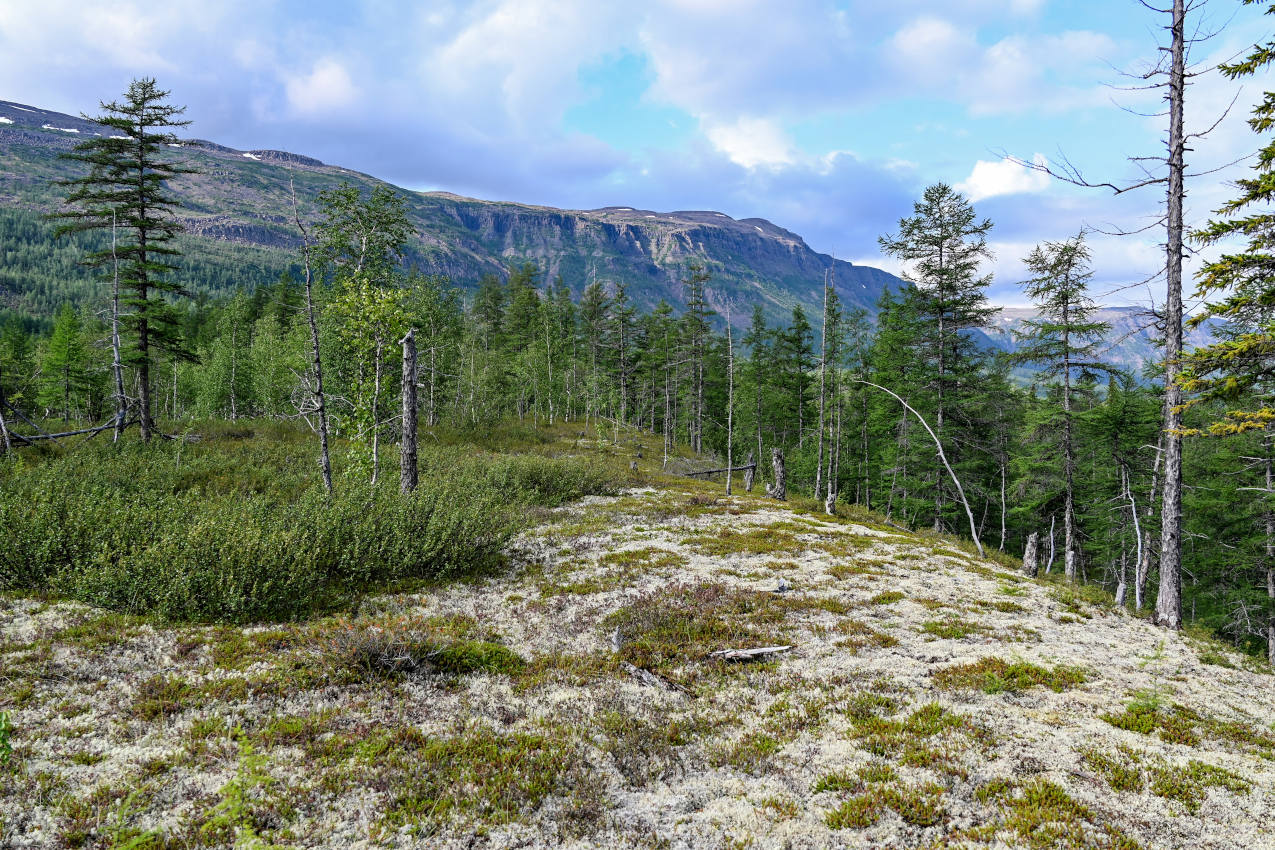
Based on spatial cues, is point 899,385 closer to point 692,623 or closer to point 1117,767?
point 692,623

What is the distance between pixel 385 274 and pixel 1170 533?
31.1 metres

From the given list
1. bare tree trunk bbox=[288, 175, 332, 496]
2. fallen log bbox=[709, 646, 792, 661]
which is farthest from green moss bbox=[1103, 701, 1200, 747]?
bare tree trunk bbox=[288, 175, 332, 496]

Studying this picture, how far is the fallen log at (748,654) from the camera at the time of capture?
8344mm

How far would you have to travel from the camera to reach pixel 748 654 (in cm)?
833

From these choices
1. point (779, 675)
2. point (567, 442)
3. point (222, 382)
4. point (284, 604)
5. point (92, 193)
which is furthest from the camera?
point (222, 382)

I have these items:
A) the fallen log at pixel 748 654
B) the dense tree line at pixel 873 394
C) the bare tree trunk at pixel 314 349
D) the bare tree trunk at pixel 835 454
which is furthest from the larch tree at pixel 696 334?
the fallen log at pixel 748 654

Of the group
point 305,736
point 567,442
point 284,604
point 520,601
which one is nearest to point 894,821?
point 305,736

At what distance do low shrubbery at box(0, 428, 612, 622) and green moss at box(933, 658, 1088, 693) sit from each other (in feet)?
32.2

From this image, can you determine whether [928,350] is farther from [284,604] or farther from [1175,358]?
[284,604]

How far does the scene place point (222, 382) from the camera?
45750 millimetres

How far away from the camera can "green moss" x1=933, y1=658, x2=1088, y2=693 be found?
23.9 ft

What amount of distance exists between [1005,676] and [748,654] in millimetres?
3678

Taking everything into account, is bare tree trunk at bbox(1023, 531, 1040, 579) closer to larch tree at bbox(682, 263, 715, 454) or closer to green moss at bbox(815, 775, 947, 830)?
green moss at bbox(815, 775, 947, 830)

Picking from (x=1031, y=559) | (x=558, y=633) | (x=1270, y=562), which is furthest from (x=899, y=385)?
(x=558, y=633)
